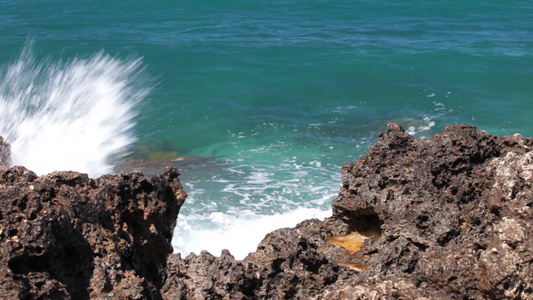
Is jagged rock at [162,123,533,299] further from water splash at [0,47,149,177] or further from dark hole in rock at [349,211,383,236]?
water splash at [0,47,149,177]

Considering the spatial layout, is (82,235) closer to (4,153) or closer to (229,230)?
(4,153)

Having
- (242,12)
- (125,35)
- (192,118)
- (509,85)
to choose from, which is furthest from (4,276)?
(242,12)

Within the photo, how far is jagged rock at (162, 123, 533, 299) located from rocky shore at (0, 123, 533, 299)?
14mm

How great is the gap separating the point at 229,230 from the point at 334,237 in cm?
404

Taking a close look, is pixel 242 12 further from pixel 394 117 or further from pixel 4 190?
pixel 4 190

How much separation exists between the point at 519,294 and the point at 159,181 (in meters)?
3.85

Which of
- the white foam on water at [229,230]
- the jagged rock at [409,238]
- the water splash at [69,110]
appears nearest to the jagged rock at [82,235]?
the jagged rock at [409,238]

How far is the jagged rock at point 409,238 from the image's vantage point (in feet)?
19.2

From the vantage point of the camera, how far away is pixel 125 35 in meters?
30.9

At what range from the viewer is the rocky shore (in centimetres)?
563

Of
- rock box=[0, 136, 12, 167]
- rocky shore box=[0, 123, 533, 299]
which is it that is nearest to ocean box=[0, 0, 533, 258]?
rock box=[0, 136, 12, 167]

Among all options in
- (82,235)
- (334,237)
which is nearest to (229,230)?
(334,237)

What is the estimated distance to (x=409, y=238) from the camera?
Result: 768 cm

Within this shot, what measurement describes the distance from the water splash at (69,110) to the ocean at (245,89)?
0.07 metres
